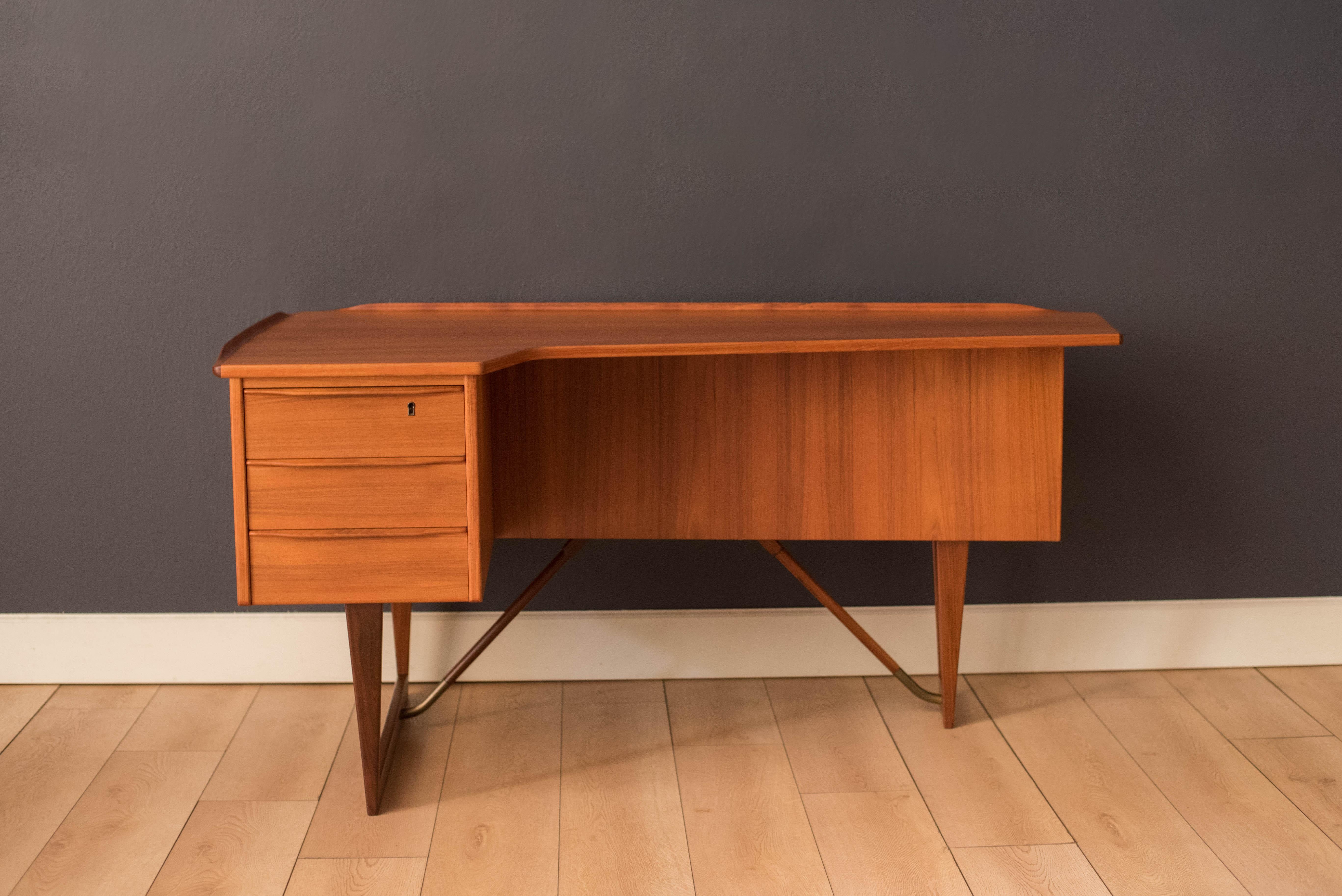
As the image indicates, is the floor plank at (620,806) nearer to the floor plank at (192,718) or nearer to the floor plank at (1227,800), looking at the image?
the floor plank at (192,718)

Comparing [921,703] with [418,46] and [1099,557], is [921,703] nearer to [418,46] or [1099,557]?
[1099,557]

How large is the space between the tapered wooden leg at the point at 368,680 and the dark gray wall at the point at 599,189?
0.53 m

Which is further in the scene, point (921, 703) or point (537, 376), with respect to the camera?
point (921, 703)

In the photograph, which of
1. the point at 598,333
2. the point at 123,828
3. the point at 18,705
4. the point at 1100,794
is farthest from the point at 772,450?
the point at 18,705

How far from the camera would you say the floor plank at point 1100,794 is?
1.59 meters

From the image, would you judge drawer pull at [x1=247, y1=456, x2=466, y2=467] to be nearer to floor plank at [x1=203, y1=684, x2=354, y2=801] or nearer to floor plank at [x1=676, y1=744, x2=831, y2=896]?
floor plank at [x1=203, y1=684, x2=354, y2=801]

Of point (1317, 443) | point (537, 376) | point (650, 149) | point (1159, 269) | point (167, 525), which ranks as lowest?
point (167, 525)

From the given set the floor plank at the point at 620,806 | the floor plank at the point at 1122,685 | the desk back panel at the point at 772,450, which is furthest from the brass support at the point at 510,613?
the floor plank at the point at 1122,685

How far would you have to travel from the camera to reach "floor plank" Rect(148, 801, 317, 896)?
156cm

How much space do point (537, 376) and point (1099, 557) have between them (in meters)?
1.24

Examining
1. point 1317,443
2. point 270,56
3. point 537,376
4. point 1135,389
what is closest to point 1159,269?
point 1135,389

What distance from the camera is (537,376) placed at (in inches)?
71.5

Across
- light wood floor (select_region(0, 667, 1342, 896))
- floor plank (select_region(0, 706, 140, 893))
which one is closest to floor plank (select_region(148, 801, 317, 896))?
light wood floor (select_region(0, 667, 1342, 896))

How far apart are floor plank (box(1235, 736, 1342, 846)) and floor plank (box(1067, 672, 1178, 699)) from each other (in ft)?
0.72
